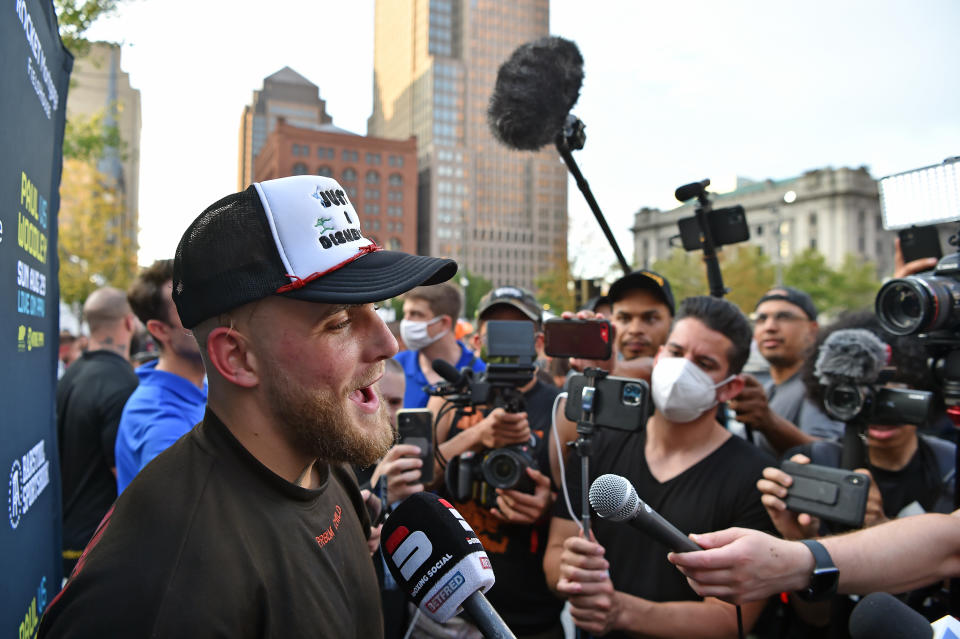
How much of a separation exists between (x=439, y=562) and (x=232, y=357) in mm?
674

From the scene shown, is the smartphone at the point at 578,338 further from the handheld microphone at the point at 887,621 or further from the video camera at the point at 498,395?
the handheld microphone at the point at 887,621

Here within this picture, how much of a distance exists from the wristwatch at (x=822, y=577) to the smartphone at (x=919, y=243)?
7.49 ft

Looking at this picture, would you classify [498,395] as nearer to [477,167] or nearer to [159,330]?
[159,330]

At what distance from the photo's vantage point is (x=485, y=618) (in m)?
1.31

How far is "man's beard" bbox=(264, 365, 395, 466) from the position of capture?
1.50 meters

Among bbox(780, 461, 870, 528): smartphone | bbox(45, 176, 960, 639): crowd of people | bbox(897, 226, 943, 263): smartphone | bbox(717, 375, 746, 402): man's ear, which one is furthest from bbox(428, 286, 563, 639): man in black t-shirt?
bbox(897, 226, 943, 263): smartphone

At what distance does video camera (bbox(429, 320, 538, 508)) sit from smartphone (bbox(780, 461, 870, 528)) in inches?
44.2

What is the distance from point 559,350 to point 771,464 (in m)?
1.01

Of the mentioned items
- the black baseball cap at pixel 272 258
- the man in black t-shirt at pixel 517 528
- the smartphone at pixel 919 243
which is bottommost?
the man in black t-shirt at pixel 517 528

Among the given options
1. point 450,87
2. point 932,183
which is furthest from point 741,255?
point 450,87

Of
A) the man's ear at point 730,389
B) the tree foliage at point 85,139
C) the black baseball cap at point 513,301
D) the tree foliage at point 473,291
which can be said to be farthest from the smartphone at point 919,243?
the tree foliage at point 473,291

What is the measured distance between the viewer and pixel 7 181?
1.81m

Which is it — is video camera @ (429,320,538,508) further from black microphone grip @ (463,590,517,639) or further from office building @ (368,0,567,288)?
office building @ (368,0,567,288)

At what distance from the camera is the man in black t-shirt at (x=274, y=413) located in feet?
4.23
